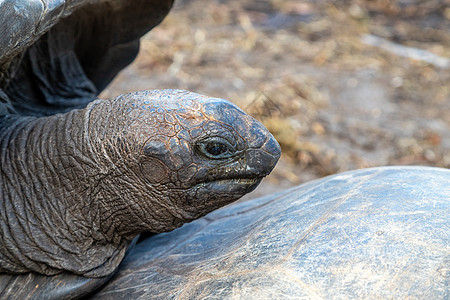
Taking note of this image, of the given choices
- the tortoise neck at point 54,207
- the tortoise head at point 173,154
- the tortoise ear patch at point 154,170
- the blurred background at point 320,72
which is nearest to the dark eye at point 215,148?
the tortoise head at point 173,154

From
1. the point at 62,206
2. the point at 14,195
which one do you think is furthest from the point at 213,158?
the point at 14,195

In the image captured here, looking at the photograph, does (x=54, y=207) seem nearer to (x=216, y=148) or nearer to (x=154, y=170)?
(x=154, y=170)

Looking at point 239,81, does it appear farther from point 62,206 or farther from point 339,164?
point 62,206

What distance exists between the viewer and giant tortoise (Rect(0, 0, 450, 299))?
1.38 m

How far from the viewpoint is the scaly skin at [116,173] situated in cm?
154

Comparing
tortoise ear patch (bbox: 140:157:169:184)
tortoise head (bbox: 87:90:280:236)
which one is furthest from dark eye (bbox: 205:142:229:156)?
tortoise ear patch (bbox: 140:157:169:184)

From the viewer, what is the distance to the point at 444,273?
1270 mm

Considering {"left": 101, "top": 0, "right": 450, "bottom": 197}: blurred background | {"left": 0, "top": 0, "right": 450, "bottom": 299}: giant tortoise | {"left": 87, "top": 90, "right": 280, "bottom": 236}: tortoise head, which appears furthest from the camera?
{"left": 101, "top": 0, "right": 450, "bottom": 197}: blurred background

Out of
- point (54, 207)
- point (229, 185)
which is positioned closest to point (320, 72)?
point (229, 185)

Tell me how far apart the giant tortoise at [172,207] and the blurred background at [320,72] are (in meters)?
1.92

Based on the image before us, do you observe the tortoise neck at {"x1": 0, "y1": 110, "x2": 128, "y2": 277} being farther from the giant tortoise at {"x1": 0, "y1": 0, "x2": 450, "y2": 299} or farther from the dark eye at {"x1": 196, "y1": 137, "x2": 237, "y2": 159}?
the dark eye at {"x1": 196, "y1": 137, "x2": 237, "y2": 159}

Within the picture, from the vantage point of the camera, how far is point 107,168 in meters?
1.59

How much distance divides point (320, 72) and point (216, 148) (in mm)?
3779

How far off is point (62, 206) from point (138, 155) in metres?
0.30
